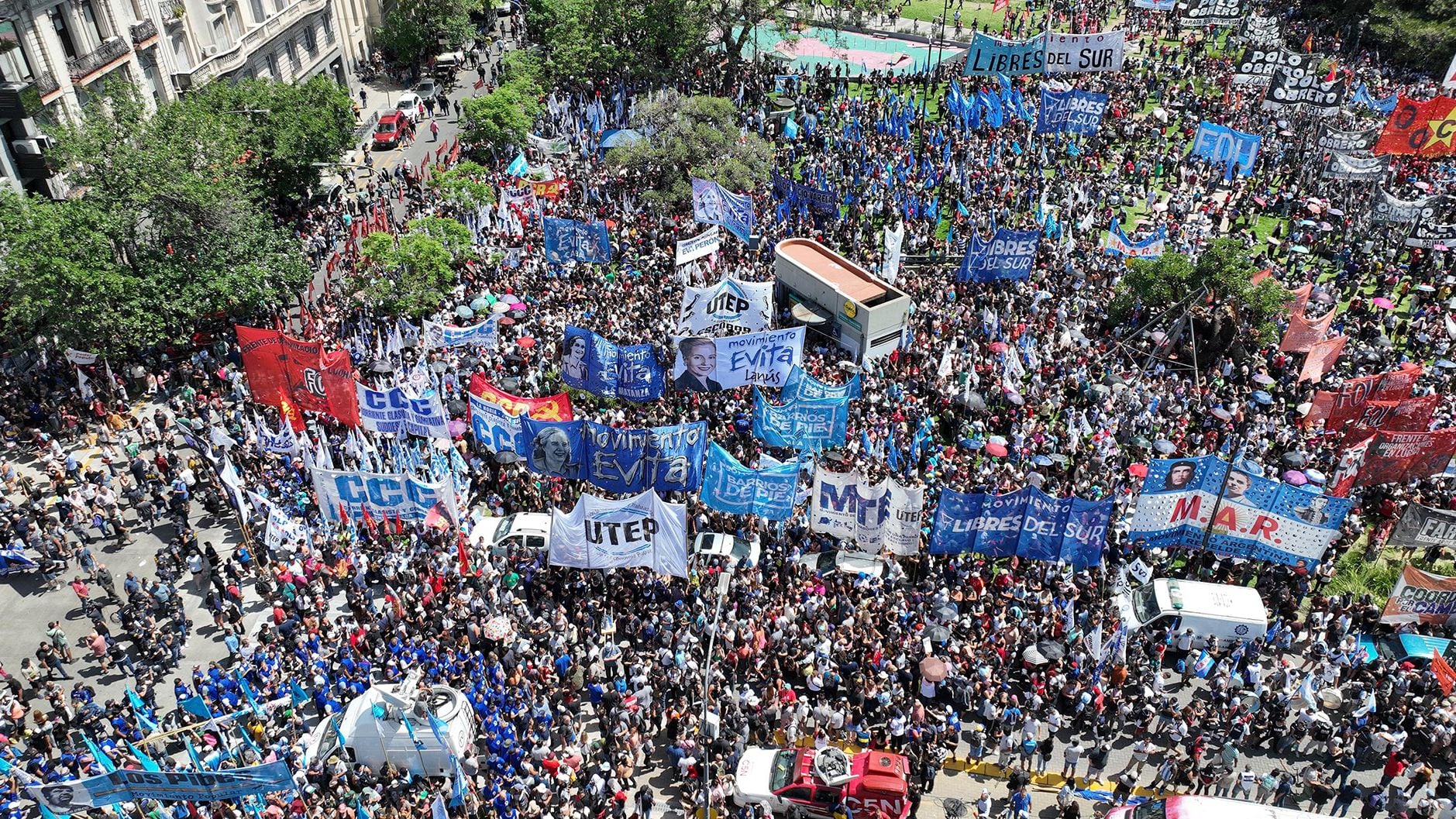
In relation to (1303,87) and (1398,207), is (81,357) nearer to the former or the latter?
(1398,207)

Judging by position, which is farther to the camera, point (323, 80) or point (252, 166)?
point (323, 80)

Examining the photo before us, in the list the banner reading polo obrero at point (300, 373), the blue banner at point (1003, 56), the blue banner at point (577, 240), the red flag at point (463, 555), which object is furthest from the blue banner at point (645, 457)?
the blue banner at point (1003, 56)

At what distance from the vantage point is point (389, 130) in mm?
59719

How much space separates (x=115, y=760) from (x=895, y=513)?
1722cm

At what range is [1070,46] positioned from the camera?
54.6 m

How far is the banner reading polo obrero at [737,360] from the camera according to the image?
30.7 metres

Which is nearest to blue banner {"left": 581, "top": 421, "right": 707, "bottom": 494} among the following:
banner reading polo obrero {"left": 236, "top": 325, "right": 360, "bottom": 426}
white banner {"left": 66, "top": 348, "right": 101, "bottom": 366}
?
banner reading polo obrero {"left": 236, "top": 325, "right": 360, "bottom": 426}

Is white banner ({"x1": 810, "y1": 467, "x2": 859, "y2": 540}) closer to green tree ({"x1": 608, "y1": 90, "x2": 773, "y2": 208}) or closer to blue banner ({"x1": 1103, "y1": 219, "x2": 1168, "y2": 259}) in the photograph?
blue banner ({"x1": 1103, "y1": 219, "x2": 1168, "y2": 259})

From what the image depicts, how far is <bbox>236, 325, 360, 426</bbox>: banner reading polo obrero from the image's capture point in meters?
29.7

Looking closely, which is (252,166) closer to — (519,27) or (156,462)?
(156,462)

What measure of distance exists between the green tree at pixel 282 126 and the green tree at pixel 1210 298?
34.1 m

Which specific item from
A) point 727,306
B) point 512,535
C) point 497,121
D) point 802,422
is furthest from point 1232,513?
point 497,121

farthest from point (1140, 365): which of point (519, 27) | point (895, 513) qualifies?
point (519, 27)

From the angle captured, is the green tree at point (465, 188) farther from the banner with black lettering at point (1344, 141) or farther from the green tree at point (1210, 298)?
the banner with black lettering at point (1344, 141)
